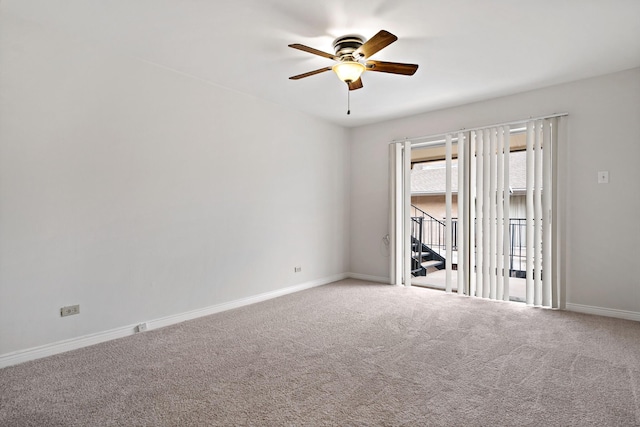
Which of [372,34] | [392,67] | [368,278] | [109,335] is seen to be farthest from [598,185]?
[109,335]

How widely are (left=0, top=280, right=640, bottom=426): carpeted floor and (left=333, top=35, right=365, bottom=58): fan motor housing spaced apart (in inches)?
98.7

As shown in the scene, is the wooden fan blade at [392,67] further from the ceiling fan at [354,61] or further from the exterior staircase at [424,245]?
the exterior staircase at [424,245]

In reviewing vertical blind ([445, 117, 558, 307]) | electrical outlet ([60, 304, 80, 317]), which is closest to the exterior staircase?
vertical blind ([445, 117, 558, 307])

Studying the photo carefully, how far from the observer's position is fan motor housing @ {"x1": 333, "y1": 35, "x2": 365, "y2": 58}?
2.83m

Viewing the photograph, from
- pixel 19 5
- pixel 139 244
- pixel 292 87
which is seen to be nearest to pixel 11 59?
pixel 19 5

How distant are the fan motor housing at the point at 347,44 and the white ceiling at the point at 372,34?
0.21 ft

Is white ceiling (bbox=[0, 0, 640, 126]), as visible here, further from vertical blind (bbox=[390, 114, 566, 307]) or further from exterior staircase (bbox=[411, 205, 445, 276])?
exterior staircase (bbox=[411, 205, 445, 276])

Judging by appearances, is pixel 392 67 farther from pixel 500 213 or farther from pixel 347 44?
pixel 500 213

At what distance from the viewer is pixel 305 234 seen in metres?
5.15

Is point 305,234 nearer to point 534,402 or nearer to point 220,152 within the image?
point 220,152

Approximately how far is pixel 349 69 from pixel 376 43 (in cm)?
40

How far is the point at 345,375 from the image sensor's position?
2412 mm

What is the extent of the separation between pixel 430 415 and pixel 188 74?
12.3 feet

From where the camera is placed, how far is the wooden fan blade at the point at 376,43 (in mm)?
2383
